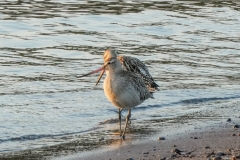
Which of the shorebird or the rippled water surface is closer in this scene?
the shorebird

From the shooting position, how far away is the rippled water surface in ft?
36.8

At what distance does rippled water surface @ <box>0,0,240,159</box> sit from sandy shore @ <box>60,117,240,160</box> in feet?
3.43

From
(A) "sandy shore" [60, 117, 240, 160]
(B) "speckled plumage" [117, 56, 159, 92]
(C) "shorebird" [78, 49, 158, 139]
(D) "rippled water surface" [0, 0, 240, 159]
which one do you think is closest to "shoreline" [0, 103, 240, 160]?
(A) "sandy shore" [60, 117, 240, 160]

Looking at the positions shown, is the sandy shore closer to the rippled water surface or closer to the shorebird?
the shorebird

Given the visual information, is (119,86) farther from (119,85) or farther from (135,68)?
(135,68)

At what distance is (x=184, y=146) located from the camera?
29.1 ft

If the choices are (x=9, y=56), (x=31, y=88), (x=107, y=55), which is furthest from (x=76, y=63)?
(x=107, y=55)

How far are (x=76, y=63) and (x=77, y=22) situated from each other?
15.5ft

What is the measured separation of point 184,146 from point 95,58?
24.9 feet

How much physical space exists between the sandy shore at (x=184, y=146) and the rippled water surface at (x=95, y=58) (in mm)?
1046

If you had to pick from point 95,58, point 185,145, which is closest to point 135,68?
point 185,145

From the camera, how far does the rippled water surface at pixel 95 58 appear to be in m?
11.2

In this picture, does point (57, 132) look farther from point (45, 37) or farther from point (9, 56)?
point (45, 37)

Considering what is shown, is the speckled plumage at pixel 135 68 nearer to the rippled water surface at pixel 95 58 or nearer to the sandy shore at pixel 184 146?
the rippled water surface at pixel 95 58
